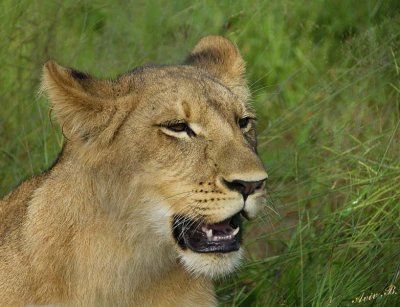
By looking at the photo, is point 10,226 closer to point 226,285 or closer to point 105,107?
point 105,107

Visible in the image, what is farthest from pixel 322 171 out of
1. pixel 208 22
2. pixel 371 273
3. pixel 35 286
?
pixel 35 286

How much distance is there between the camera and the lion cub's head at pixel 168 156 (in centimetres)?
385

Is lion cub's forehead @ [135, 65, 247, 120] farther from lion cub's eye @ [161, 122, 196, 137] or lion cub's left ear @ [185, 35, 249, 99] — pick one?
lion cub's left ear @ [185, 35, 249, 99]

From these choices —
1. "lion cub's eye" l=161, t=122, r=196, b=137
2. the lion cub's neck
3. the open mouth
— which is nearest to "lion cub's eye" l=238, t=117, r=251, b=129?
"lion cub's eye" l=161, t=122, r=196, b=137

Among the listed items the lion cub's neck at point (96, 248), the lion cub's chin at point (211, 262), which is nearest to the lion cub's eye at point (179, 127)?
the lion cub's neck at point (96, 248)

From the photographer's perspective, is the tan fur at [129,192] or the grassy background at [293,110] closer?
the tan fur at [129,192]

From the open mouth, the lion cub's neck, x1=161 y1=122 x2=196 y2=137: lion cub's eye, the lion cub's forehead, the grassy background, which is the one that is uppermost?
the lion cub's forehead

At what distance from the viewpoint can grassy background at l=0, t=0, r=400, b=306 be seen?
4.83 meters

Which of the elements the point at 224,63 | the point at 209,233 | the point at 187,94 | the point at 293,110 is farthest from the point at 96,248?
the point at 293,110

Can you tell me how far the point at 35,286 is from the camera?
13.5ft

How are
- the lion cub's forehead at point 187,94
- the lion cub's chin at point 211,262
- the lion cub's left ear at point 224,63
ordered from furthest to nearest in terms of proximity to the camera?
the lion cub's left ear at point 224,63
the lion cub's forehead at point 187,94
the lion cub's chin at point 211,262

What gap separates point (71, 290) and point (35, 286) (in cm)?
13

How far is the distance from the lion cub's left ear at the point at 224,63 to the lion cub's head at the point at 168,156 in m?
0.43

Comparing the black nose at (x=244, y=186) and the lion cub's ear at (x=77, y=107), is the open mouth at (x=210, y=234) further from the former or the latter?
the lion cub's ear at (x=77, y=107)
